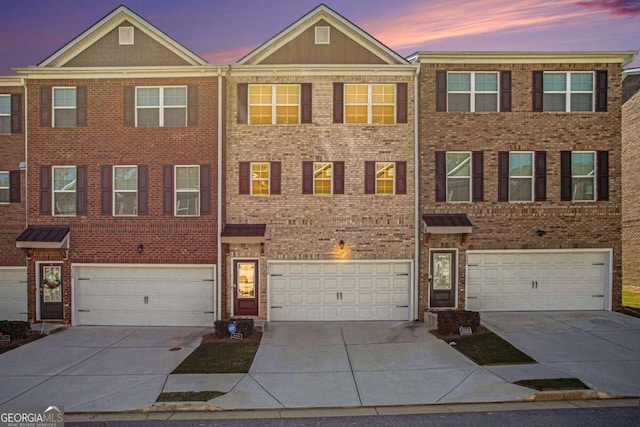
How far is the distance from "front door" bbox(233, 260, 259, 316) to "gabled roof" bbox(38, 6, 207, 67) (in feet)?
25.6

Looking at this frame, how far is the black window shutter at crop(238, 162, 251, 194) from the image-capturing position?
16.1 m

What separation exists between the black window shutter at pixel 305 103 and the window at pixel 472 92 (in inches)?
206

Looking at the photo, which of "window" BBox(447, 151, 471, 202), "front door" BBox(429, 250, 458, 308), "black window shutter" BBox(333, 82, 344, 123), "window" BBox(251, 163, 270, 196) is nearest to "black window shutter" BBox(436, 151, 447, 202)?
"window" BBox(447, 151, 471, 202)

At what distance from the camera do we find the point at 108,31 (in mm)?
16422

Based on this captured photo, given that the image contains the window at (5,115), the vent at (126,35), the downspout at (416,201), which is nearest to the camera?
the downspout at (416,201)

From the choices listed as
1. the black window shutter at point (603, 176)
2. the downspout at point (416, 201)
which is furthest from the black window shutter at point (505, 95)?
the black window shutter at point (603, 176)

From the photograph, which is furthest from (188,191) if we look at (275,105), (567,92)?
(567,92)

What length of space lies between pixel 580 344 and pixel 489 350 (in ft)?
9.55

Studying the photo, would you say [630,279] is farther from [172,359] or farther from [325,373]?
[172,359]

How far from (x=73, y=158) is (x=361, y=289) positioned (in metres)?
11.9

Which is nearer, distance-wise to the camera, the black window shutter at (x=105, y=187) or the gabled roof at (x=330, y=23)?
the black window shutter at (x=105, y=187)

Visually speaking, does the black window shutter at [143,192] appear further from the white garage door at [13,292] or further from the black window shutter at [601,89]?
the black window shutter at [601,89]

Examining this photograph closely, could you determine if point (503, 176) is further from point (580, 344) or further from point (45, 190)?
point (45, 190)

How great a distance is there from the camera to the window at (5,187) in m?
17.1
